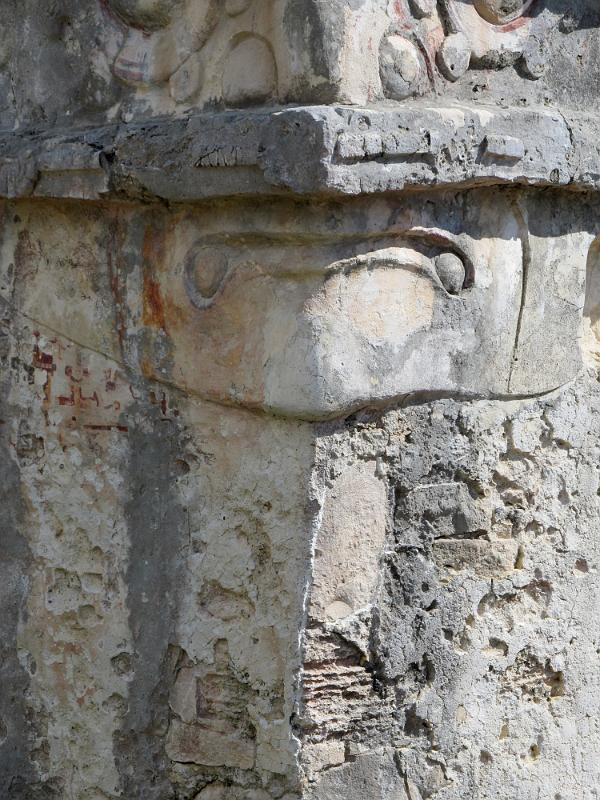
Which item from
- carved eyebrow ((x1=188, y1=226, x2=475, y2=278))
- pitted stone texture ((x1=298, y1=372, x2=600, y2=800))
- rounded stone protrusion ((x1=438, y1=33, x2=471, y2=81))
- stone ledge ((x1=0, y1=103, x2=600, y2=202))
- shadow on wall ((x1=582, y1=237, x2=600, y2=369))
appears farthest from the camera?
shadow on wall ((x1=582, y1=237, x2=600, y2=369))

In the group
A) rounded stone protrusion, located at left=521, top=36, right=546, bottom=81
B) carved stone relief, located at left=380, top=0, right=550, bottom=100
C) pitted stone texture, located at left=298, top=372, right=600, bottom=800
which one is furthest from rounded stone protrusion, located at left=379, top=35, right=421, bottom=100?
pitted stone texture, located at left=298, top=372, right=600, bottom=800

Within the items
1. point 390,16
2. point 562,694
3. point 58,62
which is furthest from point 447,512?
point 58,62

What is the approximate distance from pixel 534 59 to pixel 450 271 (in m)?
0.54

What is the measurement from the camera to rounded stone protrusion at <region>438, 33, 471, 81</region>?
3.41 m

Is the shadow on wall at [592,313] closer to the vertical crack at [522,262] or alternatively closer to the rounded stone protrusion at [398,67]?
the vertical crack at [522,262]

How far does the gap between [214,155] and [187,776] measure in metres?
1.50

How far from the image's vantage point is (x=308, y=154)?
3129 mm

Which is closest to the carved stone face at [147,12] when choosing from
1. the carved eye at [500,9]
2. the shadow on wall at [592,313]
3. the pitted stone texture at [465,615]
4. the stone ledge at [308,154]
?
the stone ledge at [308,154]

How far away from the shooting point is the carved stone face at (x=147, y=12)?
3.47 meters

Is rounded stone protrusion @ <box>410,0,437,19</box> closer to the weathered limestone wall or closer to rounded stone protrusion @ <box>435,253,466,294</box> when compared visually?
the weathered limestone wall

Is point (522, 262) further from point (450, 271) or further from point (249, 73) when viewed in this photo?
point (249, 73)

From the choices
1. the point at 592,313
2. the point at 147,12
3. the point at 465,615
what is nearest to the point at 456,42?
the point at 147,12

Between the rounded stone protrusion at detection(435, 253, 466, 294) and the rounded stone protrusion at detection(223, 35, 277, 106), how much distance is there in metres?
0.53

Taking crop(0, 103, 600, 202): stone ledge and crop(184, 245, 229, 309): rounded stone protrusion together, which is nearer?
crop(0, 103, 600, 202): stone ledge
